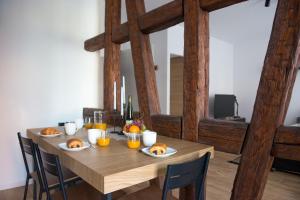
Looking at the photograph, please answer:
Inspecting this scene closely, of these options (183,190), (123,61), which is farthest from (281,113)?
(123,61)

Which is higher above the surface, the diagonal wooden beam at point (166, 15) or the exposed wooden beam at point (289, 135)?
the diagonal wooden beam at point (166, 15)

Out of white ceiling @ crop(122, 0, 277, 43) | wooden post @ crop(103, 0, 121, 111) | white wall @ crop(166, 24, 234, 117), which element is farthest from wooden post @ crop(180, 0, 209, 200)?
white wall @ crop(166, 24, 234, 117)

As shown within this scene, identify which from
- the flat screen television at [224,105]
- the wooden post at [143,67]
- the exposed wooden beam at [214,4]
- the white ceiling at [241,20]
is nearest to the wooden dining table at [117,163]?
the wooden post at [143,67]

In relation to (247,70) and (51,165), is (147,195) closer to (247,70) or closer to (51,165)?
(51,165)

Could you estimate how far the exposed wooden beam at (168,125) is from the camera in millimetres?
1649

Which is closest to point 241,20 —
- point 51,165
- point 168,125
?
point 168,125

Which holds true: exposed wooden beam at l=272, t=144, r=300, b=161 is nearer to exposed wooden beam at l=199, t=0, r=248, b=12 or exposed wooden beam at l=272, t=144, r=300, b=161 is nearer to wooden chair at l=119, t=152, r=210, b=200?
wooden chair at l=119, t=152, r=210, b=200

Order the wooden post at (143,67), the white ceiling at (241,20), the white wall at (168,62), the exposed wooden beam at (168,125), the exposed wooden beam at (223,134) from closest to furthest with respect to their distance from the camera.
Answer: the exposed wooden beam at (223,134) < the exposed wooden beam at (168,125) < the wooden post at (143,67) < the white ceiling at (241,20) < the white wall at (168,62)

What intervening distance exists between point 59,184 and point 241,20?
4.20m

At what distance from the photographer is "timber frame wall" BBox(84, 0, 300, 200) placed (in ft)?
3.55

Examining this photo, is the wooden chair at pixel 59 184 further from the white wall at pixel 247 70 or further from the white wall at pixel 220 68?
the white wall at pixel 247 70

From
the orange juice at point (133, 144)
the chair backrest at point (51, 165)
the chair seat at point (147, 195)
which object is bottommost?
the chair seat at point (147, 195)

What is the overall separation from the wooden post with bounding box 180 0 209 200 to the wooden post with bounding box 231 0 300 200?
0.38 m

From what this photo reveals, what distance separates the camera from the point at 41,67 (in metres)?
2.69
